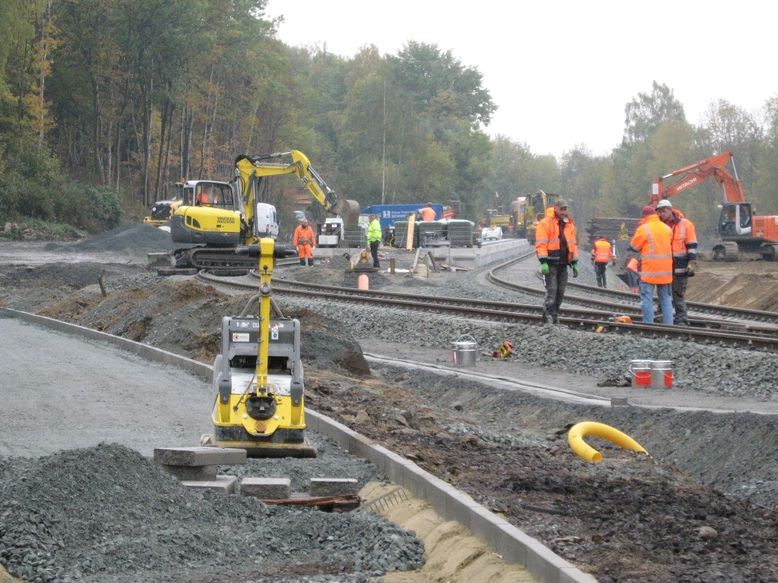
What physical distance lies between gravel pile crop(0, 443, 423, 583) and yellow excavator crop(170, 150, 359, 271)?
2465 centimetres

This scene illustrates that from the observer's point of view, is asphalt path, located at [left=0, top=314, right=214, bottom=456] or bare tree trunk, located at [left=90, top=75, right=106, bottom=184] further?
bare tree trunk, located at [left=90, top=75, right=106, bottom=184]

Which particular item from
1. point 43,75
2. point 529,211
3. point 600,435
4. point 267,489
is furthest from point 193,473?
point 529,211

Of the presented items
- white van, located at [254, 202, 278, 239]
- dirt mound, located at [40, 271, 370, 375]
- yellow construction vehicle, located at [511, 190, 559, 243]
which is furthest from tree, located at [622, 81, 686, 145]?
dirt mound, located at [40, 271, 370, 375]

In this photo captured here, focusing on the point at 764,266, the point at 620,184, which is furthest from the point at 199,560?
the point at 620,184

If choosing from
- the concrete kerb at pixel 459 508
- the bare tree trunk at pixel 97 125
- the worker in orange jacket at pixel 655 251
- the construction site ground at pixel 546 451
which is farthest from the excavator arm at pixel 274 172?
the bare tree trunk at pixel 97 125

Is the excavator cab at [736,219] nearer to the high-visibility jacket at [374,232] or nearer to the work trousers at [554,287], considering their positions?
the high-visibility jacket at [374,232]

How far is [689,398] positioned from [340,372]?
201 inches

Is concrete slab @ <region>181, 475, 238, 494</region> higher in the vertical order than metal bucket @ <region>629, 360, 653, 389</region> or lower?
lower

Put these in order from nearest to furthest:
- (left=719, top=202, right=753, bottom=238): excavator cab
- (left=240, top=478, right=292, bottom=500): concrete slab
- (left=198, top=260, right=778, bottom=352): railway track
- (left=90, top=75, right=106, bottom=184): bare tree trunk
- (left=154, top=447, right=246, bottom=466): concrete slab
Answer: (left=240, top=478, right=292, bottom=500): concrete slab, (left=154, top=447, right=246, bottom=466): concrete slab, (left=198, top=260, right=778, bottom=352): railway track, (left=719, top=202, right=753, bottom=238): excavator cab, (left=90, top=75, right=106, bottom=184): bare tree trunk

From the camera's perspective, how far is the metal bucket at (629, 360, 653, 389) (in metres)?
14.7

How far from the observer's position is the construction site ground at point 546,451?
22.0ft

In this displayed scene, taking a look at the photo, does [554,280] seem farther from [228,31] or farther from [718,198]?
[718,198]

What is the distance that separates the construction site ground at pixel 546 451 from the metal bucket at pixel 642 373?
648mm

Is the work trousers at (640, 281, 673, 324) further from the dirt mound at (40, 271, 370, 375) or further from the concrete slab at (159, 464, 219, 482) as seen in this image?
the concrete slab at (159, 464, 219, 482)
